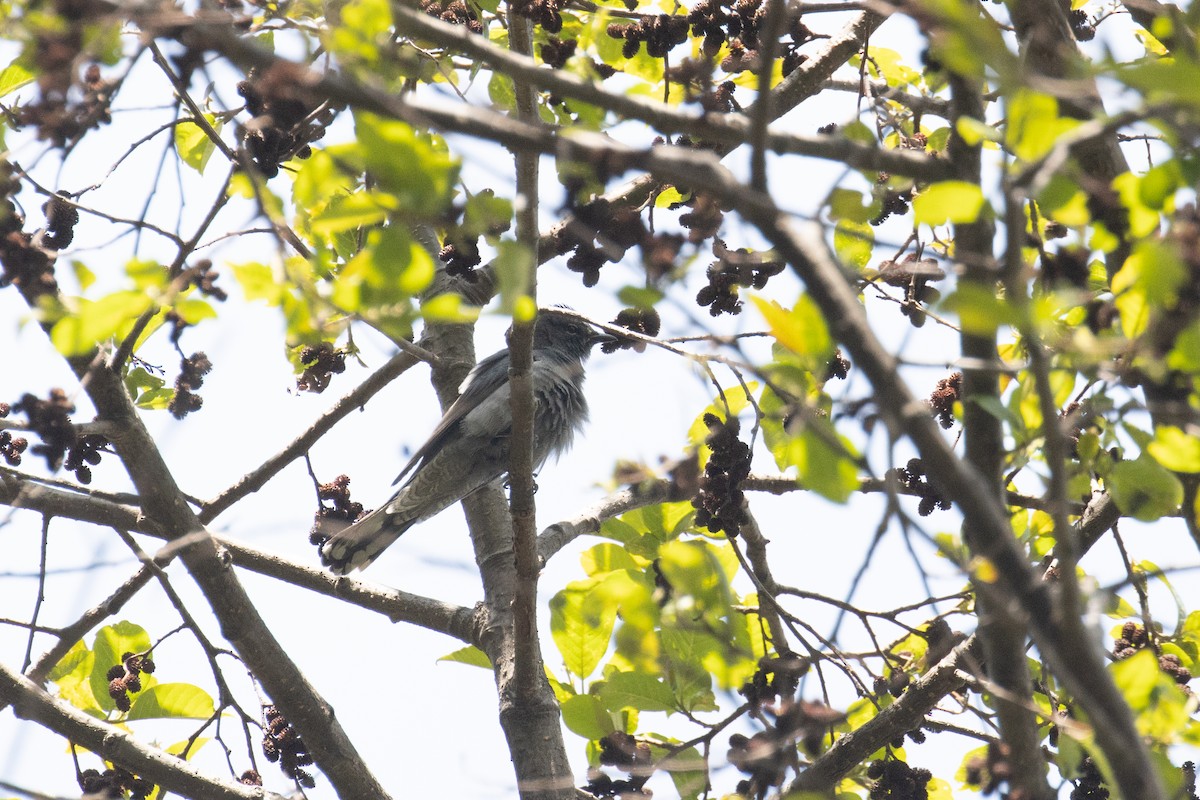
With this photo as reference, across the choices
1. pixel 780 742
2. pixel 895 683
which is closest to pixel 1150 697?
pixel 780 742

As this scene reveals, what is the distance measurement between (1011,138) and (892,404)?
0.54 metres

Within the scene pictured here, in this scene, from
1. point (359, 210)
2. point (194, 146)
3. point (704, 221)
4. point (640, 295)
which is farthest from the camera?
point (194, 146)

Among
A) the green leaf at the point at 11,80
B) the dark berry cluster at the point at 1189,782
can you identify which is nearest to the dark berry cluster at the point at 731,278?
the dark berry cluster at the point at 1189,782

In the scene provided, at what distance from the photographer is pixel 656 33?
146 inches

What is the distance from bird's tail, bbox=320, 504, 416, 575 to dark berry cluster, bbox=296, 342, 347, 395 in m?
1.07

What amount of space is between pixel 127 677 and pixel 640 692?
2077mm

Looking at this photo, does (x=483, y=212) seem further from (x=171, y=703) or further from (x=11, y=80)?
(x=171, y=703)

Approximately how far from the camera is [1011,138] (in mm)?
Answer: 1979

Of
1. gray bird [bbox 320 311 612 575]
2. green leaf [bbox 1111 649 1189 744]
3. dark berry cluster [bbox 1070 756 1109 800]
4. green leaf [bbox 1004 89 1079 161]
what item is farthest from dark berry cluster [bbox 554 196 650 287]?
gray bird [bbox 320 311 612 575]

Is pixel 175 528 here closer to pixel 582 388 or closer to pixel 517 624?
pixel 517 624

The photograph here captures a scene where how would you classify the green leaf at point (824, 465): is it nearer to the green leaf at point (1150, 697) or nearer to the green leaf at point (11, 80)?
the green leaf at point (1150, 697)

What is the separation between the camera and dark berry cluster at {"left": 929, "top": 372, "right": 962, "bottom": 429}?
375 centimetres

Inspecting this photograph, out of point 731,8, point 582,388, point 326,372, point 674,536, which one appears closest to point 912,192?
point 731,8

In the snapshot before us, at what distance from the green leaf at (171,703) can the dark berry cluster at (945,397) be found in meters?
2.96
